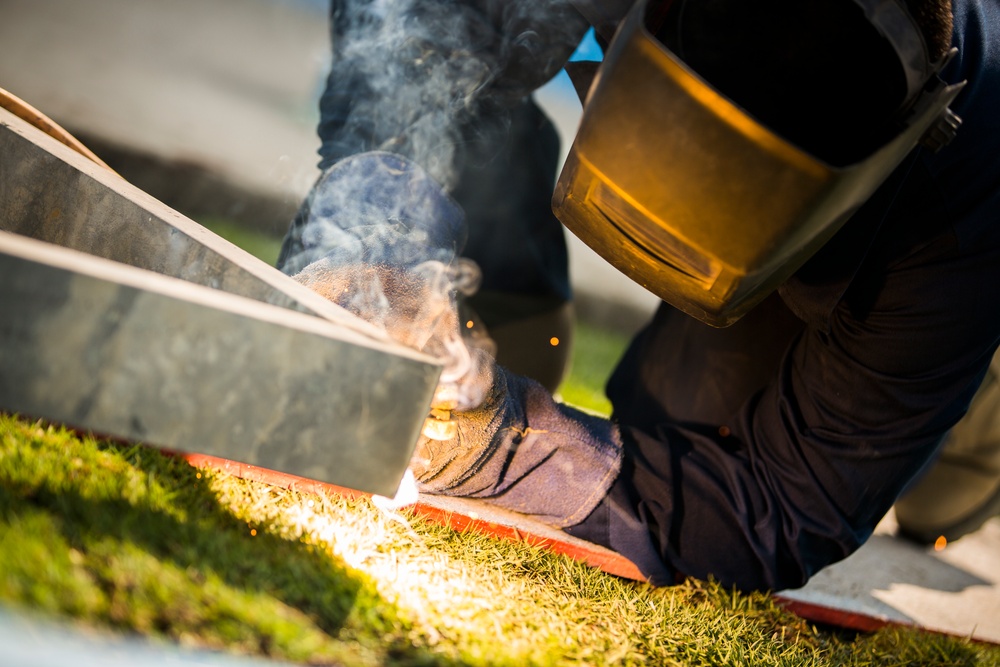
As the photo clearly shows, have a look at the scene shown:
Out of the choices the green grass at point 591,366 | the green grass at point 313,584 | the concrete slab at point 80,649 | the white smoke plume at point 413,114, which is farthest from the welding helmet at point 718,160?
the green grass at point 591,366

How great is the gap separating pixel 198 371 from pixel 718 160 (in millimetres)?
893

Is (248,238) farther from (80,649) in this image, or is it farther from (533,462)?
(80,649)

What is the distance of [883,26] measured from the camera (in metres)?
1.16

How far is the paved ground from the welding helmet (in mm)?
3235

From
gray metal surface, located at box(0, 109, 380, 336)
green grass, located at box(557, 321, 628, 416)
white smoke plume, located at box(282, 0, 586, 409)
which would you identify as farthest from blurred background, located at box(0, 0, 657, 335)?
gray metal surface, located at box(0, 109, 380, 336)

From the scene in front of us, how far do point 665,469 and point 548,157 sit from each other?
1519 mm

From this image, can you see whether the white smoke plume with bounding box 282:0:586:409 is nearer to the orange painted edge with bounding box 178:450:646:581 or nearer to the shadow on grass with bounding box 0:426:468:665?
the orange painted edge with bounding box 178:450:646:581

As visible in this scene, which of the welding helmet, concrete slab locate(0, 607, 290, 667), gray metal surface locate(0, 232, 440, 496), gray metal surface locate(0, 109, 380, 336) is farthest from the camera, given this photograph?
gray metal surface locate(0, 109, 380, 336)

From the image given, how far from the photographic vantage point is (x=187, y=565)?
1.07 meters

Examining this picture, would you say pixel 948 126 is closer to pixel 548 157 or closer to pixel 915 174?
pixel 915 174

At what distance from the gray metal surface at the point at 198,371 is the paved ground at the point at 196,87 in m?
3.33

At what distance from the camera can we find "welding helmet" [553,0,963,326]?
3.81 feet

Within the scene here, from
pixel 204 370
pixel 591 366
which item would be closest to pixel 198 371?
pixel 204 370

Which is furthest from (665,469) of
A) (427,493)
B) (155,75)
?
(155,75)
